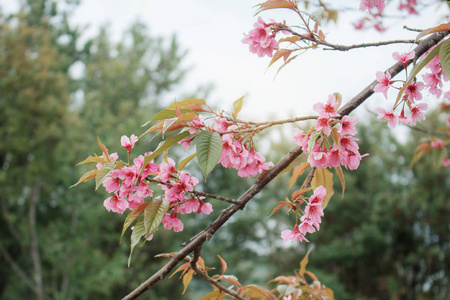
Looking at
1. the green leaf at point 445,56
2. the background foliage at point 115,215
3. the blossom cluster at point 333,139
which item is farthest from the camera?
the background foliage at point 115,215

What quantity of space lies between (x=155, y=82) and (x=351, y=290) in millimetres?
7899

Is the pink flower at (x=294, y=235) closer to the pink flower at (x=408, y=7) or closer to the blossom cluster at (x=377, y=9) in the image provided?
the blossom cluster at (x=377, y=9)

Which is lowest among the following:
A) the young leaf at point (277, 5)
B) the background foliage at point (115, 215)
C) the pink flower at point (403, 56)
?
the background foliage at point (115, 215)

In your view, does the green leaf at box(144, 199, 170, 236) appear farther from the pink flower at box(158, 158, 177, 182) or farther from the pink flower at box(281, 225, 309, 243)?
the pink flower at box(281, 225, 309, 243)

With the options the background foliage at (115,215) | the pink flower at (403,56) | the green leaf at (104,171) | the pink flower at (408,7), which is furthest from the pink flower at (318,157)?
the background foliage at (115,215)

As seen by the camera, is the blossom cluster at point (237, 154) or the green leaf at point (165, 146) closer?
the green leaf at point (165, 146)

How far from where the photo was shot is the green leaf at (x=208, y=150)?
0.58m

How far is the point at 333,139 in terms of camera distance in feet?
2.00

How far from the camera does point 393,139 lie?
8.50m

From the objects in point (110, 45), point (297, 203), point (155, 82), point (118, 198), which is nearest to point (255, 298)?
point (297, 203)

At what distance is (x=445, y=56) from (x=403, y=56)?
0.19 m

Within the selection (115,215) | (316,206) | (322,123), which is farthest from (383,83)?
(115,215)

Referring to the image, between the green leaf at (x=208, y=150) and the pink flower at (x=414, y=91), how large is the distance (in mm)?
392

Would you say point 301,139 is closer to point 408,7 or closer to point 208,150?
point 208,150
